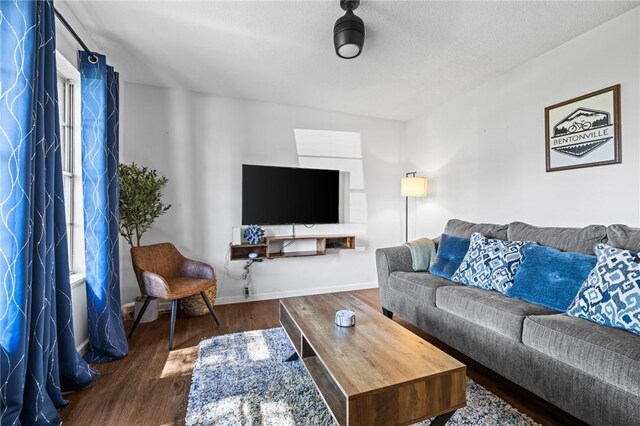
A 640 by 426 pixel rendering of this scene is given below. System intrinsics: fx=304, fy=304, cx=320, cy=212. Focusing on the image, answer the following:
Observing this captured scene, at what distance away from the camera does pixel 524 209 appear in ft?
8.98

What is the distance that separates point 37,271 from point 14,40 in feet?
3.31

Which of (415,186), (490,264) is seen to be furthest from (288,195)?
Answer: (490,264)

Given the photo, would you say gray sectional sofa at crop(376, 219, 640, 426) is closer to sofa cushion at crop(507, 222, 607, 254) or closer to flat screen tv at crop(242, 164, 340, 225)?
sofa cushion at crop(507, 222, 607, 254)

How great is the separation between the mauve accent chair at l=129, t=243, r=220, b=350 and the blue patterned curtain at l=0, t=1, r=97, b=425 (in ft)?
2.56

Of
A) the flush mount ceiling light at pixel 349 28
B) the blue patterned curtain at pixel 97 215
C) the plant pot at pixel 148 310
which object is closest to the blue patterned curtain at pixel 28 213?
the blue patterned curtain at pixel 97 215

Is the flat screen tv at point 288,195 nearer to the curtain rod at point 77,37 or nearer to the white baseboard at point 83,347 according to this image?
the curtain rod at point 77,37

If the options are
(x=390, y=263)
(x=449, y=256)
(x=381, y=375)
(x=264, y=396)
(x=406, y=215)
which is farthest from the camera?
(x=406, y=215)

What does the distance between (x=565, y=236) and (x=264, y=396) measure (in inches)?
85.8

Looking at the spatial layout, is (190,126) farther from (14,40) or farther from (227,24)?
(14,40)

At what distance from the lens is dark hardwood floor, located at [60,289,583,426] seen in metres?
1.56

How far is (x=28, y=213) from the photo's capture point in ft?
4.33

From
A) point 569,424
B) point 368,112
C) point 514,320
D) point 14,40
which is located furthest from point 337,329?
point 368,112

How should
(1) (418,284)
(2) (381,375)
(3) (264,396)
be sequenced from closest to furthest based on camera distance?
(2) (381,375), (3) (264,396), (1) (418,284)

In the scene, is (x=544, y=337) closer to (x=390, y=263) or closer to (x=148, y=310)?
(x=390, y=263)
